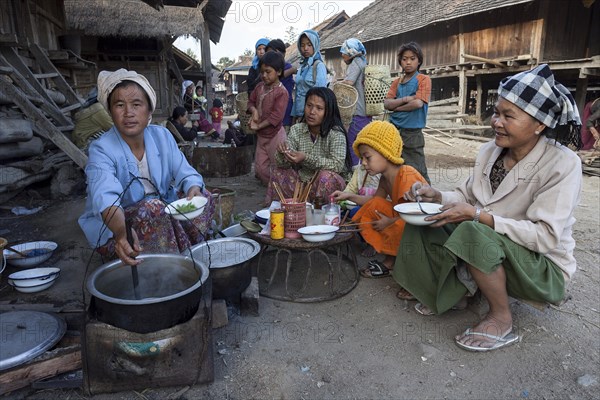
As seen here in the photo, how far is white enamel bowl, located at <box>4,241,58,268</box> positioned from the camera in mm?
3107

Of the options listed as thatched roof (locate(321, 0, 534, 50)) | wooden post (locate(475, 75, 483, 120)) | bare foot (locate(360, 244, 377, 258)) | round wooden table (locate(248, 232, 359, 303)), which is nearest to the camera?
round wooden table (locate(248, 232, 359, 303))

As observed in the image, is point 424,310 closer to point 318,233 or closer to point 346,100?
point 318,233

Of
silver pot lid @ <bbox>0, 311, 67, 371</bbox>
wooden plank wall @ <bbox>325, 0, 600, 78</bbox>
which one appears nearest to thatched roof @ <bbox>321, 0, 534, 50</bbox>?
wooden plank wall @ <bbox>325, 0, 600, 78</bbox>

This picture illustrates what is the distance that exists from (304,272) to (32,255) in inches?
85.7

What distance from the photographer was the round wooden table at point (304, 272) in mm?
2705

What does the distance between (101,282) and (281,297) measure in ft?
4.11

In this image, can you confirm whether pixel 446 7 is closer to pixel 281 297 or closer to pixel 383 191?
pixel 383 191

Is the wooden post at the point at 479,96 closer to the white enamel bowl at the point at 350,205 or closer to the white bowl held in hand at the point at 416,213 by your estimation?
the white enamel bowl at the point at 350,205

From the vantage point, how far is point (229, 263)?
2.54 metres

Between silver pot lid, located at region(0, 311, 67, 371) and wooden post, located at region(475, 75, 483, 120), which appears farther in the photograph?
wooden post, located at region(475, 75, 483, 120)

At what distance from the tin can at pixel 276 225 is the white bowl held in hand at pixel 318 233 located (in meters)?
0.14

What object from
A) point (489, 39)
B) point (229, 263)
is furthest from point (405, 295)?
point (489, 39)

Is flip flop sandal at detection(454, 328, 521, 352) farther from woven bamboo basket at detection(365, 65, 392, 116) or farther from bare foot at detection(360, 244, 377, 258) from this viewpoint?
woven bamboo basket at detection(365, 65, 392, 116)

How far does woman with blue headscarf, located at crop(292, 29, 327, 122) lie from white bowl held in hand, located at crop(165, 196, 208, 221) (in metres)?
3.13
